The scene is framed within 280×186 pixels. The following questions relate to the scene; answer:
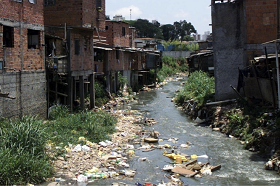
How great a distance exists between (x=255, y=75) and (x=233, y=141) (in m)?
2.65

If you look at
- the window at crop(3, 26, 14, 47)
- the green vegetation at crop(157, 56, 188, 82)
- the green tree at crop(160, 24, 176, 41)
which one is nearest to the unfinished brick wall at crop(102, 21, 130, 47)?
the green vegetation at crop(157, 56, 188, 82)

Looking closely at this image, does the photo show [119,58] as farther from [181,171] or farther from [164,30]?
[164,30]

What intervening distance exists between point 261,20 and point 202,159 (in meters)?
8.40

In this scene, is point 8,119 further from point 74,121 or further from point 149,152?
point 149,152

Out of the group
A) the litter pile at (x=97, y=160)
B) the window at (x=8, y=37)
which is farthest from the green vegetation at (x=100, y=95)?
the window at (x=8, y=37)

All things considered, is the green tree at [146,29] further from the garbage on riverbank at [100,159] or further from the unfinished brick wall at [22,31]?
the garbage on riverbank at [100,159]

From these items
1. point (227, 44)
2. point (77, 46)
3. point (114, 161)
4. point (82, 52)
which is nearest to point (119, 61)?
point (82, 52)

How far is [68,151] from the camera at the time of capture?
1044cm

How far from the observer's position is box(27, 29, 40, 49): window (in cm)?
1413

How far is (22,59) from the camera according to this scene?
12.9 m

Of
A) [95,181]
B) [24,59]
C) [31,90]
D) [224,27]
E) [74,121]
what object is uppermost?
[224,27]

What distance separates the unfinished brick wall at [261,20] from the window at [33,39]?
30.6ft

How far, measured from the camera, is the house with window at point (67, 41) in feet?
54.9

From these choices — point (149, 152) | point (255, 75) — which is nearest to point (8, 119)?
point (149, 152)
